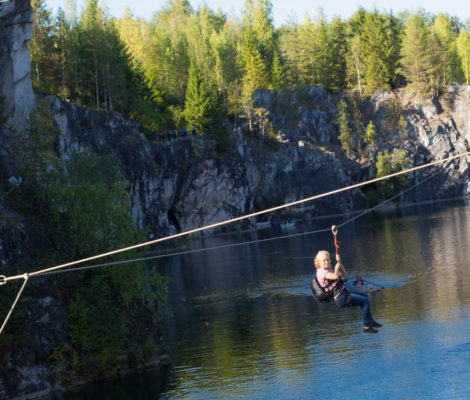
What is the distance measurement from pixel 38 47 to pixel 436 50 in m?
92.6

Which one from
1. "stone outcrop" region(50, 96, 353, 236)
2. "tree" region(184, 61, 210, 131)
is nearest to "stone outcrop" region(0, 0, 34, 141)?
"stone outcrop" region(50, 96, 353, 236)

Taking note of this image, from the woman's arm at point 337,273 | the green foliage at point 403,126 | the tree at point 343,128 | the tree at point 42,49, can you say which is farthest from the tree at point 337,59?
the woman's arm at point 337,273

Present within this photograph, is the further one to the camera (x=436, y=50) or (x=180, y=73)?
(x=436, y=50)

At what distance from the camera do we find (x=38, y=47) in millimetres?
81500

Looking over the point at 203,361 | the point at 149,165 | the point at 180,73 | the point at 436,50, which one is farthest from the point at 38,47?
the point at 436,50

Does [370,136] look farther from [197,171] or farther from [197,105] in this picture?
[197,171]

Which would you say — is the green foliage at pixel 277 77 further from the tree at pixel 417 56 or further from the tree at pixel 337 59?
the tree at pixel 417 56

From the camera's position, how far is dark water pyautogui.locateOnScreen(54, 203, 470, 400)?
3409 cm

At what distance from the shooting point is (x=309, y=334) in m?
42.7

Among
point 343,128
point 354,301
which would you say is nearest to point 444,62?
point 343,128

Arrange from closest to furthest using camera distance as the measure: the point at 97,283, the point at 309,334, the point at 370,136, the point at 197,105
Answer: the point at 97,283
the point at 309,334
the point at 197,105
the point at 370,136

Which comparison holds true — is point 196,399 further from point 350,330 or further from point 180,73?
point 180,73

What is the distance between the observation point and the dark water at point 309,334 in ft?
112

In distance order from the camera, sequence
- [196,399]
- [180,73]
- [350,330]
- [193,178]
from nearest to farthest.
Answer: [196,399] < [350,330] < [193,178] < [180,73]
